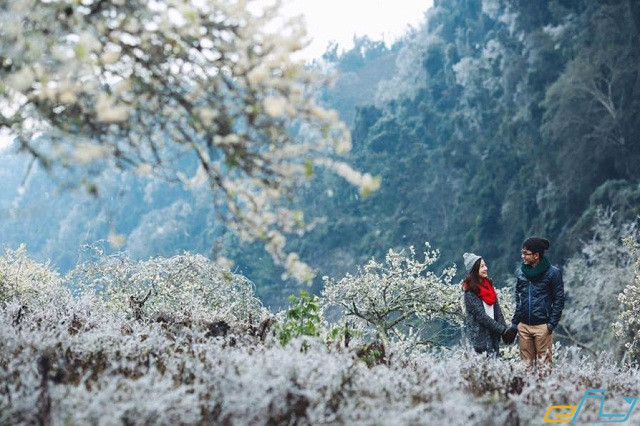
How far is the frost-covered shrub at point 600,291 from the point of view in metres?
26.6

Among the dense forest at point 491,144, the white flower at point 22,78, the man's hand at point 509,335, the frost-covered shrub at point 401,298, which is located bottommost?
the man's hand at point 509,335

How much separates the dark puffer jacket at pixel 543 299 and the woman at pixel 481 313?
359 mm

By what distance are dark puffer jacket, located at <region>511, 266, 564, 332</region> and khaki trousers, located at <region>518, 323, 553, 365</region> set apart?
63 mm

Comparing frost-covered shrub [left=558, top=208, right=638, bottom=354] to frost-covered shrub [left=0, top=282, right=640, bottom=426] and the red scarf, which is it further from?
frost-covered shrub [left=0, top=282, right=640, bottom=426]

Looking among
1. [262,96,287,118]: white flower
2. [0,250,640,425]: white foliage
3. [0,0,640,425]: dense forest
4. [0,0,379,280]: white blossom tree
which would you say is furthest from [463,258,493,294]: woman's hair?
[262,96,287,118]: white flower

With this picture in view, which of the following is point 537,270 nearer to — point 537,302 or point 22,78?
point 537,302

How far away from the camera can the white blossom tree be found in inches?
135

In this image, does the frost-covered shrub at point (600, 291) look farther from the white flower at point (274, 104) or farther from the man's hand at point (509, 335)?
the white flower at point (274, 104)

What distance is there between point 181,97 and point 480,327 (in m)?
5.12

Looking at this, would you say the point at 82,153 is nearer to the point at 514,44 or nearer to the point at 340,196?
the point at 514,44

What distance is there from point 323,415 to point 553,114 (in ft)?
173

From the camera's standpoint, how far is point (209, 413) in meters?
2.98

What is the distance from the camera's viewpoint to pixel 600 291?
95.5 feet

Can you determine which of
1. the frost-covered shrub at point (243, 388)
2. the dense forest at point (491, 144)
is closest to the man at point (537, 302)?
the frost-covered shrub at point (243, 388)
